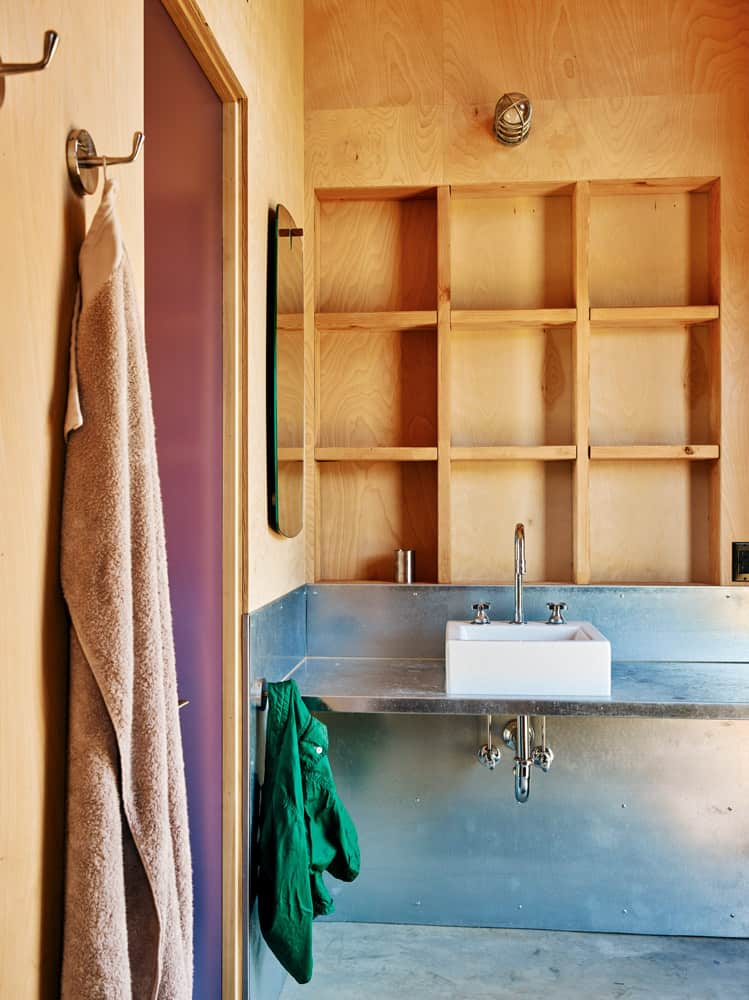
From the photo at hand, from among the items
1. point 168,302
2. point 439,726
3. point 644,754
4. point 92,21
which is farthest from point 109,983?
point 644,754

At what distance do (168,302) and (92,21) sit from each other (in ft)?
2.62

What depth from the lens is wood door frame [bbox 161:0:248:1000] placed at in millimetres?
1926

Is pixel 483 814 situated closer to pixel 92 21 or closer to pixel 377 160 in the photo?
pixel 377 160

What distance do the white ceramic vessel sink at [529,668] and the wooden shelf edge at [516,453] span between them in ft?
2.11

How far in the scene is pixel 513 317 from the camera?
2.65 metres

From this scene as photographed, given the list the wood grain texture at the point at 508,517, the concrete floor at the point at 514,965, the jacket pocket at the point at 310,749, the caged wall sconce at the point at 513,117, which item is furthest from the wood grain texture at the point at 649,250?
the concrete floor at the point at 514,965

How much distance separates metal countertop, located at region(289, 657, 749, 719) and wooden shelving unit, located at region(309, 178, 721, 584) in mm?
376

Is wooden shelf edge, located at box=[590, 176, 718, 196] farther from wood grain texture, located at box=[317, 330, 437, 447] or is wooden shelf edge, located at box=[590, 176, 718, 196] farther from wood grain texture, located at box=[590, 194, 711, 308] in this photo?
wood grain texture, located at box=[317, 330, 437, 447]

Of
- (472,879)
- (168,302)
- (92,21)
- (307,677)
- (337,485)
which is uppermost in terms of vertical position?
(92,21)

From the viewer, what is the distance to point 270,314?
220cm

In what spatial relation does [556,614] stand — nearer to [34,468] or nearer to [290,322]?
[290,322]

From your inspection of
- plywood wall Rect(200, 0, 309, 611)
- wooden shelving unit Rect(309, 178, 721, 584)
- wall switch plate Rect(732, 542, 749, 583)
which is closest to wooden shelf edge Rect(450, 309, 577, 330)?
wooden shelving unit Rect(309, 178, 721, 584)

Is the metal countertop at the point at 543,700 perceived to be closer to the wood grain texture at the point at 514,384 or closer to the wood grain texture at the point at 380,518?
the wood grain texture at the point at 380,518

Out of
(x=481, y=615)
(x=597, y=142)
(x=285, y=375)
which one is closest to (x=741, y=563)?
(x=481, y=615)
